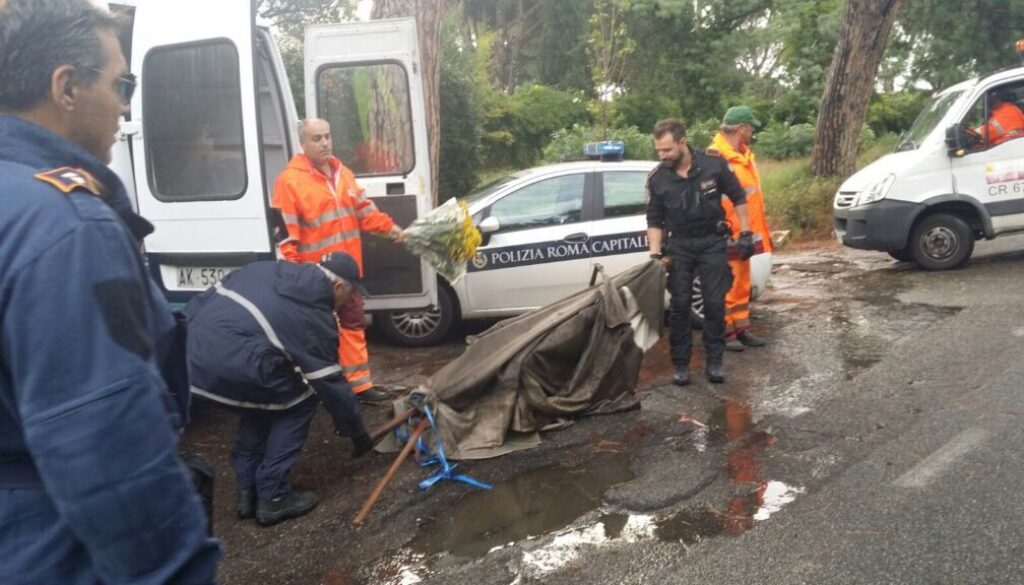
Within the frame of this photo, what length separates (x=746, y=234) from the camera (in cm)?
642

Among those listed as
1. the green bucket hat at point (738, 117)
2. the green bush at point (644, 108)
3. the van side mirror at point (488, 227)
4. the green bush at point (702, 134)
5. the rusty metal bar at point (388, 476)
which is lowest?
the rusty metal bar at point (388, 476)

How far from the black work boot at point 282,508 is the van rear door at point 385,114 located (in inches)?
95.7

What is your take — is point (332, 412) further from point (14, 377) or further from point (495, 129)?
point (495, 129)

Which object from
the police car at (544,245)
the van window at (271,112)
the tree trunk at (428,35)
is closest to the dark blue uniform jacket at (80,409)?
the van window at (271,112)

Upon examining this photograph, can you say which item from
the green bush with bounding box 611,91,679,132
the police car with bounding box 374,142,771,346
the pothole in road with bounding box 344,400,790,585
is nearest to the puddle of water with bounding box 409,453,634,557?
the pothole in road with bounding box 344,400,790,585

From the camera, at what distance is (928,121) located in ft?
32.8

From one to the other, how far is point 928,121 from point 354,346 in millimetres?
7430

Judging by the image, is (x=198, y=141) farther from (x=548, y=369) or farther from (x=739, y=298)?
(x=739, y=298)

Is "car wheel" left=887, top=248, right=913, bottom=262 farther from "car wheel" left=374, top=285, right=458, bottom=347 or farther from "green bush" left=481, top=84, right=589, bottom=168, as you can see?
"green bush" left=481, top=84, right=589, bottom=168

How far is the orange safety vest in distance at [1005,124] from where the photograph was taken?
919cm

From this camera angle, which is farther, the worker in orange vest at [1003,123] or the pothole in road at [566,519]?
the worker in orange vest at [1003,123]

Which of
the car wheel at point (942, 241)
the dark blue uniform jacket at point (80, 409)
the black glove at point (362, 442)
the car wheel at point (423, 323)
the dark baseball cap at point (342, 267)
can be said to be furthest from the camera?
the car wheel at point (942, 241)

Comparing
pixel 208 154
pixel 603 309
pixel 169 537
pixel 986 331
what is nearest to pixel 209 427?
pixel 208 154

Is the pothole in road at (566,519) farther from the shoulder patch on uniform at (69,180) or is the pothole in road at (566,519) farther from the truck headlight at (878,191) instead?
the truck headlight at (878,191)
